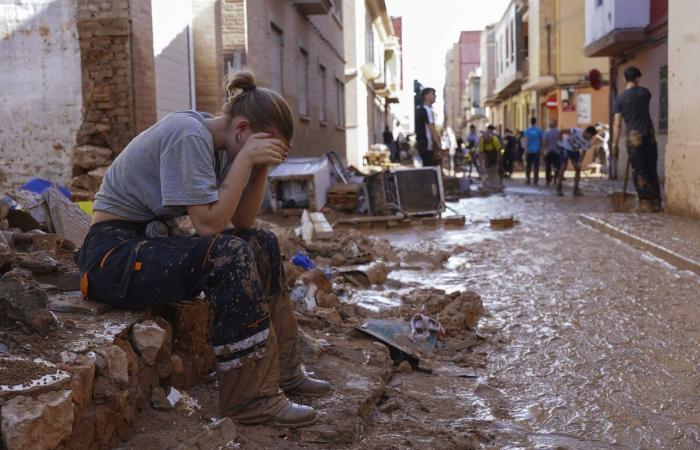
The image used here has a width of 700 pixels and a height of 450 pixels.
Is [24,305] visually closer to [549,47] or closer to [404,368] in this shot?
[404,368]

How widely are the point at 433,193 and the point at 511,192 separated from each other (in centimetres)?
706

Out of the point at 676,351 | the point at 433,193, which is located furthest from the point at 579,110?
the point at 676,351

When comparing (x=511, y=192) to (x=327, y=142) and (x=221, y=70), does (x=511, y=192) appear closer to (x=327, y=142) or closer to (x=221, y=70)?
(x=327, y=142)

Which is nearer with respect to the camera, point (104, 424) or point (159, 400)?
point (104, 424)

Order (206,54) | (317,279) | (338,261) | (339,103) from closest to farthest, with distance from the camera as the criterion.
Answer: (317,279) < (338,261) < (206,54) < (339,103)

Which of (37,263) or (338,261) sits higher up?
(37,263)

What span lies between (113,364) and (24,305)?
0.41 metres

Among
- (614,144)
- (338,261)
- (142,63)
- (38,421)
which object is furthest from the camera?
(614,144)

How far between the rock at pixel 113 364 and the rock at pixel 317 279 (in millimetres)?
2479

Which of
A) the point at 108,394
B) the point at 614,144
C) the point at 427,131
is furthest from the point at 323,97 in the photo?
the point at 108,394

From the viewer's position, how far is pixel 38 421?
2.07m

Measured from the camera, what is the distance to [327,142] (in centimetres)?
2130

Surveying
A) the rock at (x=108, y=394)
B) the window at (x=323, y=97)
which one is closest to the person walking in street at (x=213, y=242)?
the rock at (x=108, y=394)

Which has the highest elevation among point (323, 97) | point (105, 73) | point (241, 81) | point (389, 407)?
point (323, 97)
